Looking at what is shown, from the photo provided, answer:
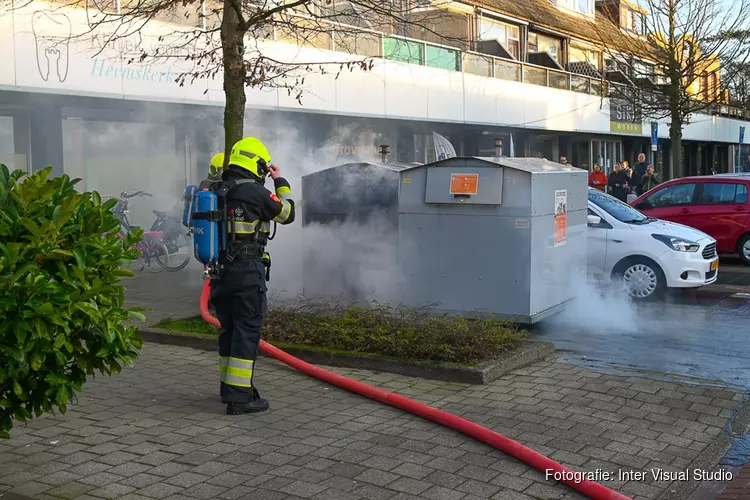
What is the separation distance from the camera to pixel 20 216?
3779mm

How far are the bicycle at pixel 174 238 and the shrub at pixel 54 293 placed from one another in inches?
364

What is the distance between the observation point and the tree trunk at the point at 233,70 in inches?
308

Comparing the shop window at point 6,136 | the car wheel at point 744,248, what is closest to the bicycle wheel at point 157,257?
the shop window at point 6,136

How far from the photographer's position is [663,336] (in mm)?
8578

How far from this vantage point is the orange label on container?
327 inches

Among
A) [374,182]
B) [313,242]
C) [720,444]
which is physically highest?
[374,182]

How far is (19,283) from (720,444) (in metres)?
4.12

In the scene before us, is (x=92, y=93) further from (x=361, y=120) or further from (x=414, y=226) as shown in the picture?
(x=361, y=120)

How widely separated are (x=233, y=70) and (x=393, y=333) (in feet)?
9.57

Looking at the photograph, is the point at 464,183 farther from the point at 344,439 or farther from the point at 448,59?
the point at 448,59

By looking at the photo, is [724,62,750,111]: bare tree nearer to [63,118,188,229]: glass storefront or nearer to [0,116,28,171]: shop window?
[63,118,188,229]: glass storefront

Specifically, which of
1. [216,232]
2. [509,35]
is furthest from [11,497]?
[509,35]

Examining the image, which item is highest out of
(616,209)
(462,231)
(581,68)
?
(581,68)

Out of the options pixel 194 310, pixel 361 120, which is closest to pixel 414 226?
pixel 194 310
